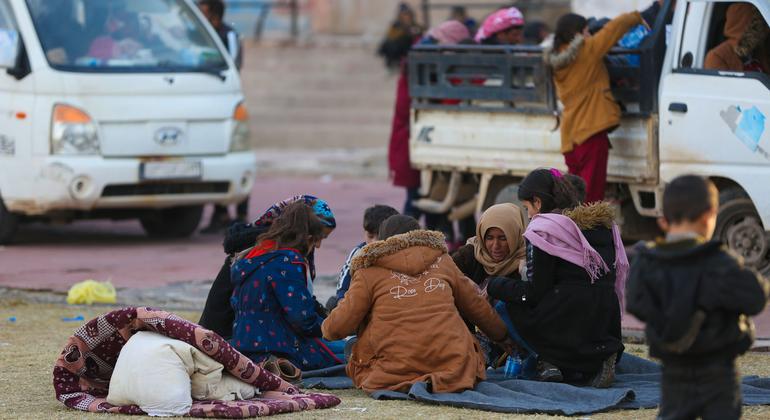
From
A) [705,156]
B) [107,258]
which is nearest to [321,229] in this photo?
[705,156]

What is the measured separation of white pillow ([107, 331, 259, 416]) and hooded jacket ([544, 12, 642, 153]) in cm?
422

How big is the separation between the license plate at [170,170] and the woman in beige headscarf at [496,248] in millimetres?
5400

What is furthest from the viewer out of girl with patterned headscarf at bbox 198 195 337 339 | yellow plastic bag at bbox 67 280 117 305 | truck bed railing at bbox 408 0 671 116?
truck bed railing at bbox 408 0 671 116

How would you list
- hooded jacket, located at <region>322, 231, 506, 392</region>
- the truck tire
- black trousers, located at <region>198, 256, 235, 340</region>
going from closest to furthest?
hooded jacket, located at <region>322, 231, 506, 392</region>
black trousers, located at <region>198, 256, 235, 340</region>
the truck tire

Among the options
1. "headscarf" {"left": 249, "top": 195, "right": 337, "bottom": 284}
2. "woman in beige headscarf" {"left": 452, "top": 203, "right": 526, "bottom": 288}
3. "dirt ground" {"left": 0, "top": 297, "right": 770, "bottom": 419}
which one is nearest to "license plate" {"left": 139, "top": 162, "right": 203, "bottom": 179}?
"dirt ground" {"left": 0, "top": 297, "right": 770, "bottom": 419}

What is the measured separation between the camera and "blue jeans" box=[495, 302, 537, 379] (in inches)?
278

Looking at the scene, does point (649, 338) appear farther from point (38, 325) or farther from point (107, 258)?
point (107, 258)

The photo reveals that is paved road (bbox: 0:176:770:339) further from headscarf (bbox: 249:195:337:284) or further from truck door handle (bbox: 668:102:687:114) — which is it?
headscarf (bbox: 249:195:337:284)

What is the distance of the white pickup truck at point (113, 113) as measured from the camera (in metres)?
12.1

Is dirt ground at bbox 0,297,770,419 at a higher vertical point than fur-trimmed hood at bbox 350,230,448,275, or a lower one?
lower

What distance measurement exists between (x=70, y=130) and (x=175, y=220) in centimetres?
197

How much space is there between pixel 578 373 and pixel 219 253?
595cm

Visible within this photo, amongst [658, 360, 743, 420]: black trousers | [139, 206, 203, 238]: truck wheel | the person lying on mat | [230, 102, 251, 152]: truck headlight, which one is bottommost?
[139, 206, 203, 238]: truck wheel

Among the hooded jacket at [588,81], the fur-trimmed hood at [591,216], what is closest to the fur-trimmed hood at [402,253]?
the fur-trimmed hood at [591,216]
